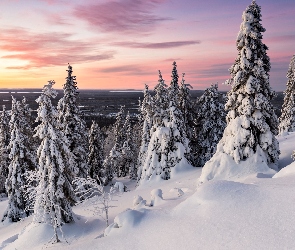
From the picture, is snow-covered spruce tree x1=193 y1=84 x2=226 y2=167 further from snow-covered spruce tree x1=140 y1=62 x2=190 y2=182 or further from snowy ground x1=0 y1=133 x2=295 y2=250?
snowy ground x1=0 y1=133 x2=295 y2=250

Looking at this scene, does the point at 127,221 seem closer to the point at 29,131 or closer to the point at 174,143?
the point at 174,143

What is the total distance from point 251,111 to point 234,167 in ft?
Answer: 13.6

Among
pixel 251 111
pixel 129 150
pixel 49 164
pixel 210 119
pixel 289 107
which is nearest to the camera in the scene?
pixel 49 164

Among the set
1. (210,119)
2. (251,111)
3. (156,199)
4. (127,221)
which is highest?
(251,111)

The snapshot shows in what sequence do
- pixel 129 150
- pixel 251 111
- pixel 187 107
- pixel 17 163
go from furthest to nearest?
pixel 129 150
pixel 187 107
pixel 17 163
pixel 251 111

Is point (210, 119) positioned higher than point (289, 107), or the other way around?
point (289, 107)

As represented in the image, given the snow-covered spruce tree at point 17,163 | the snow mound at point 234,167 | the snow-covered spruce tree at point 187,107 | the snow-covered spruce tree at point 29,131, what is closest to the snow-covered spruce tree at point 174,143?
the snow-covered spruce tree at point 187,107

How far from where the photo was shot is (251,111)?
1970cm

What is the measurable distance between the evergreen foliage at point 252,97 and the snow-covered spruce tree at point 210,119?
12.5 metres

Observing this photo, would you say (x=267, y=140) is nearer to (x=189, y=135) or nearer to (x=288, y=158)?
(x=288, y=158)

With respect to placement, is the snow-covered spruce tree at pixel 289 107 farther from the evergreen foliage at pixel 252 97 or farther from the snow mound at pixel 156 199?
the snow mound at pixel 156 199

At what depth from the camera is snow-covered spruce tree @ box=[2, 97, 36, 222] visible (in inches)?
1128

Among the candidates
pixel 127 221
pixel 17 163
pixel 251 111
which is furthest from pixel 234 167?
pixel 17 163

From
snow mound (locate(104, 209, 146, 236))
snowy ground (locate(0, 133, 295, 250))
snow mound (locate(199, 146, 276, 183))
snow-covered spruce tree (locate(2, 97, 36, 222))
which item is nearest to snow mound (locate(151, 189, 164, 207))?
snowy ground (locate(0, 133, 295, 250))
